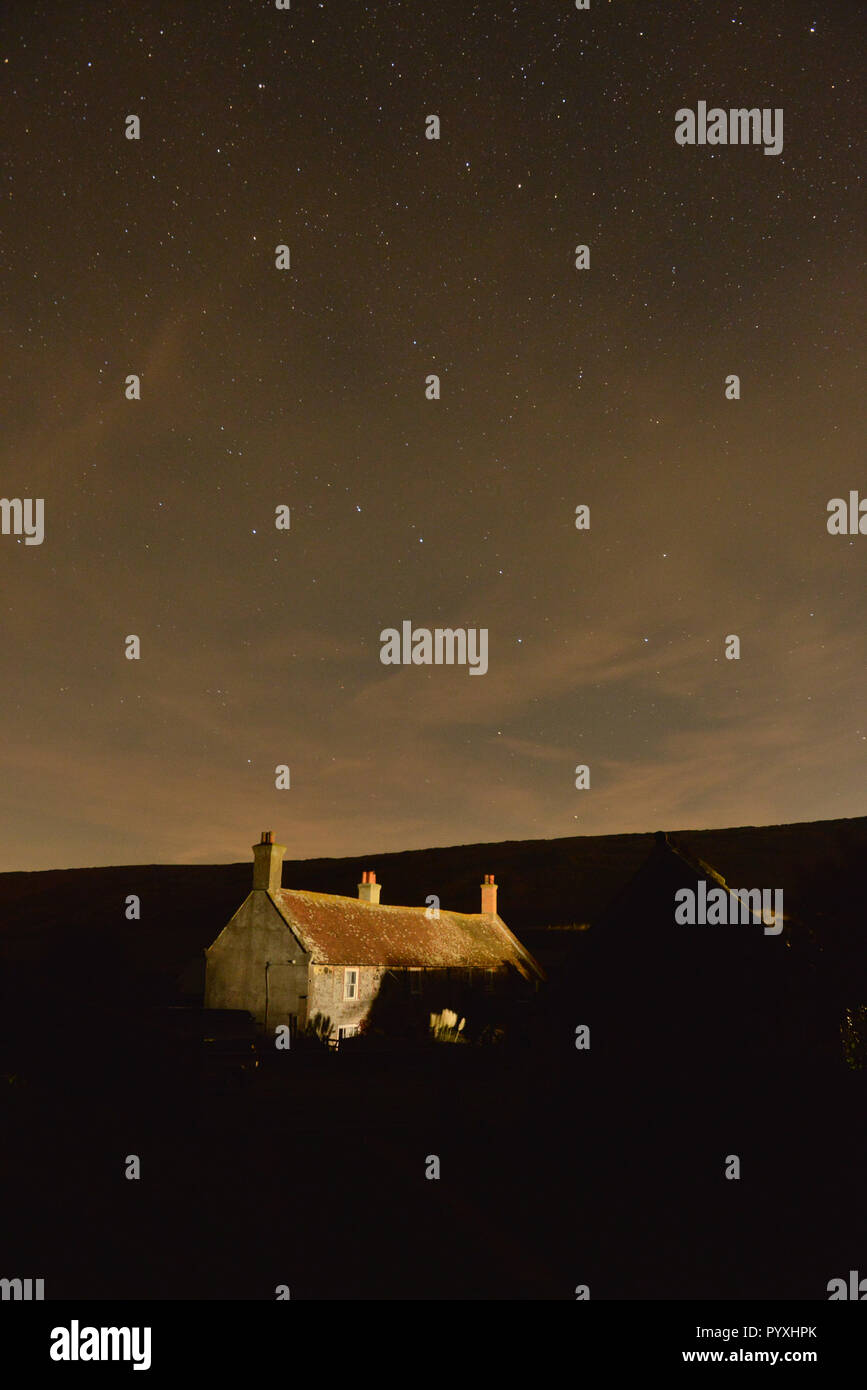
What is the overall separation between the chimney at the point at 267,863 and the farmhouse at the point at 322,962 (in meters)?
0.04

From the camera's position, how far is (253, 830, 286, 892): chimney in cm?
3738

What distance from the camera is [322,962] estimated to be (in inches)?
1384

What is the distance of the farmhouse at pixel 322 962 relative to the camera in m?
35.3

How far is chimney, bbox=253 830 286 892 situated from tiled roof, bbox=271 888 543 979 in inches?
23.8

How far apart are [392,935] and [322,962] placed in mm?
6567

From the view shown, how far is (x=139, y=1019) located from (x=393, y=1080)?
9390mm

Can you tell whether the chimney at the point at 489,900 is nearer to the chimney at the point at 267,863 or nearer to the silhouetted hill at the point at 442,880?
the silhouetted hill at the point at 442,880

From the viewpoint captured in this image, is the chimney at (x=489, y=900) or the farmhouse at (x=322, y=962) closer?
the farmhouse at (x=322, y=962)

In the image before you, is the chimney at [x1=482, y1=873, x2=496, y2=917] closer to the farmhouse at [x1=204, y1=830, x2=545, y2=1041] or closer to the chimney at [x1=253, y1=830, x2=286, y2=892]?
the farmhouse at [x1=204, y1=830, x2=545, y2=1041]

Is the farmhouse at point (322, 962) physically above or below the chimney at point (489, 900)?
below

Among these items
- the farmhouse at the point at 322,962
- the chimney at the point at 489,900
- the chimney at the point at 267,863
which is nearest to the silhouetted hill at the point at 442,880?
the chimney at the point at 489,900

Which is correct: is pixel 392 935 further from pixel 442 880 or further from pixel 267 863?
pixel 442 880
